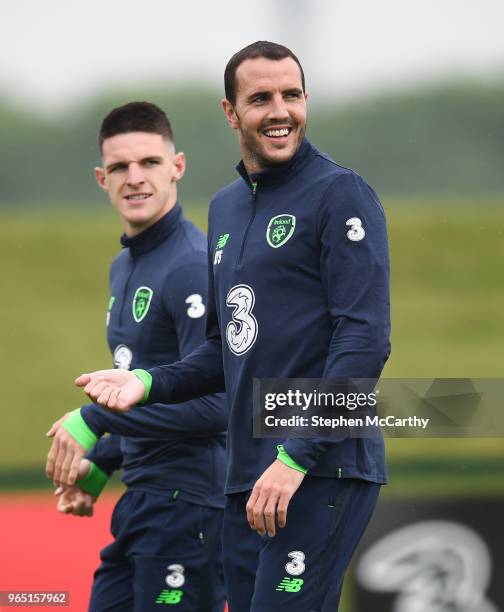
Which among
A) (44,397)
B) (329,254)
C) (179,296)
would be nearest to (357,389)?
(329,254)

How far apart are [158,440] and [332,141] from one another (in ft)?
53.4

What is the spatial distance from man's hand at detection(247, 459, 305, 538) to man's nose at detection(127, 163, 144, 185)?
5.12 feet

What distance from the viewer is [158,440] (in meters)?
4.05

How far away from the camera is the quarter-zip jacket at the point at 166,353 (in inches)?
154

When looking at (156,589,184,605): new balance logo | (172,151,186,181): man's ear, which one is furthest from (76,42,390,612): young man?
(172,151,186,181): man's ear

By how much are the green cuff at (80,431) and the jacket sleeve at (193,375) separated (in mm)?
588

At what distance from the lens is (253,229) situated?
328 cm

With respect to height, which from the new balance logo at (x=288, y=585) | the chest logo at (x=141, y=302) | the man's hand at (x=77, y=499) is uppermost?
the chest logo at (x=141, y=302)

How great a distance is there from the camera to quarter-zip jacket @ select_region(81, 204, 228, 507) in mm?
3902

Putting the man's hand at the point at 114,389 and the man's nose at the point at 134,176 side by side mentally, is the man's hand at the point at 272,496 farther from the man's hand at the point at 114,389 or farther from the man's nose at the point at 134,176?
the man's nose at the point at 134,176

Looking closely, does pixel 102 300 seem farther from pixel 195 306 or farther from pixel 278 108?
pixel 278 108

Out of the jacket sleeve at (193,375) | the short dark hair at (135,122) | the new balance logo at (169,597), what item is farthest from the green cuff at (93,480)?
the short dark hair at (135,122)

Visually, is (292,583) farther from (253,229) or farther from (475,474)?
(475,474)

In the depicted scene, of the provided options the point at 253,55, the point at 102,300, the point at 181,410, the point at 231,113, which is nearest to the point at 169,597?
the point at 181,410
